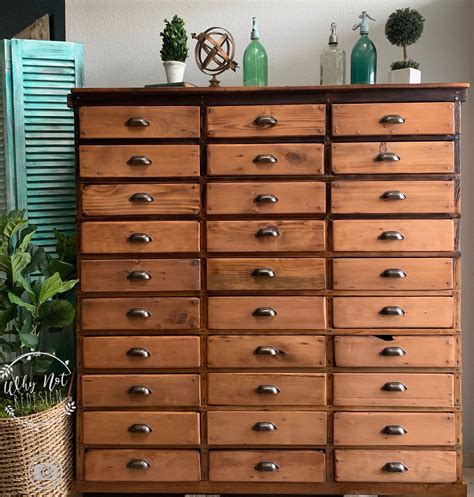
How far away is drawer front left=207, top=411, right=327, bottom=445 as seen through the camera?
2486 millimetres

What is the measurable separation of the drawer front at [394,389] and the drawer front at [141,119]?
3.89ft

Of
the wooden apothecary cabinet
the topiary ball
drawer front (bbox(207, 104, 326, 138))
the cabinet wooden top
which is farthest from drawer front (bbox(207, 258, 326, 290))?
the topiary ball

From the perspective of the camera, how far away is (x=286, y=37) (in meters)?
3.02

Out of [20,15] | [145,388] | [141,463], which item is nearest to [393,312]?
[145,388]

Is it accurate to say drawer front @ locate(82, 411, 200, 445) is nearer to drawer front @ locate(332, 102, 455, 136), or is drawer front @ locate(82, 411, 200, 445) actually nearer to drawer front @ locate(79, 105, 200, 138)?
drawer front @ locate(79, 105, 200, 138)

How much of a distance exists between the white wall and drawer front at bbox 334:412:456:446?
0.65 meters

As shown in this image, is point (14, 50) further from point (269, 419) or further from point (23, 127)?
point (269, 419)

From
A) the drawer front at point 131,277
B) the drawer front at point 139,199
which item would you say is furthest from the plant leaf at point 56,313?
the drawer front at point 139,199

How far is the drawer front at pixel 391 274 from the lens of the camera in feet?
8.03

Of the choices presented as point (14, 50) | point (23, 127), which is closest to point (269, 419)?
point (23, 127)

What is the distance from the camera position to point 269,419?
249 centimetres

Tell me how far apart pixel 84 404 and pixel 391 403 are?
1256 millimetres

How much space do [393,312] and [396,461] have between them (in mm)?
611

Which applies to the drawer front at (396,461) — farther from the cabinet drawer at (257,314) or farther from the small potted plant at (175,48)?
the small potted plant at (175,48)
